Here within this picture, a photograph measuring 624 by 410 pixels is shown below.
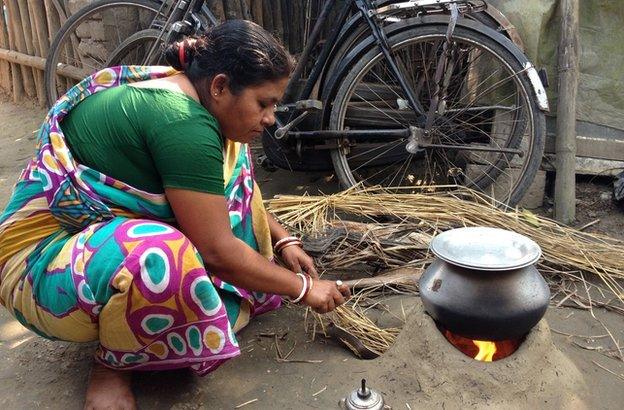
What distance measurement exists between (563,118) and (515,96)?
0.89 feet

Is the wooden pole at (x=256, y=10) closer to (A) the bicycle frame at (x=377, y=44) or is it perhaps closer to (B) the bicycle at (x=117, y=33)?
(B) the bicycle at (x=117, y=33)

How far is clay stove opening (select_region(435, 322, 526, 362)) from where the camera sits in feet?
5.55

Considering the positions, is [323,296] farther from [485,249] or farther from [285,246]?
[485,249]

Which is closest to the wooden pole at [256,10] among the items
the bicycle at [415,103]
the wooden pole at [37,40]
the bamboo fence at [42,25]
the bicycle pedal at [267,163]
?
the bamboo fence at [42,25]

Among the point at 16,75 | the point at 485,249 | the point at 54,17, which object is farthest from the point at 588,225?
the point at 16,75

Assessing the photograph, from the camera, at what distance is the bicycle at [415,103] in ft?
9.32

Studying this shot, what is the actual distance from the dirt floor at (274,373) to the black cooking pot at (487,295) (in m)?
0.17

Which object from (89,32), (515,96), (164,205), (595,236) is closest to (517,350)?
(164,205)

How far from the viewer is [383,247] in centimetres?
249

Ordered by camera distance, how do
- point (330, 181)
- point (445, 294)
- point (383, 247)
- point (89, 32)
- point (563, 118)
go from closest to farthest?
1. point (445, 294)
2. point (383, 247)
3. point (563, 118)
4. point (330, 181)
5. point (89, 32)

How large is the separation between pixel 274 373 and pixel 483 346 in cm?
67

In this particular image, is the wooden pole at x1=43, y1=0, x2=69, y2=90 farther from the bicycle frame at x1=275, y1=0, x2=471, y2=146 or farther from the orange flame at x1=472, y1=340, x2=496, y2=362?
the orange flame at x1=472, y1=340, x2=496, y2=362

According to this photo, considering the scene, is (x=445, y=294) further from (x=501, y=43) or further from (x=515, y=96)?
(x=515, y=96)

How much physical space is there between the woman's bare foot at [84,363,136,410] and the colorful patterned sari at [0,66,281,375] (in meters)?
0.05
